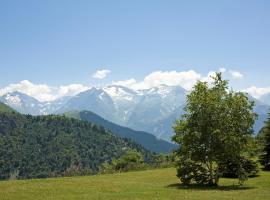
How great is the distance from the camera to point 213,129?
4619 centimetres

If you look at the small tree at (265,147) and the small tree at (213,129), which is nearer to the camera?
the small tree at (213,129)

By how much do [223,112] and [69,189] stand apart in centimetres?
1954

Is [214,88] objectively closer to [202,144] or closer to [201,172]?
[202,144]

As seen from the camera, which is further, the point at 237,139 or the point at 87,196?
the point at 237,139

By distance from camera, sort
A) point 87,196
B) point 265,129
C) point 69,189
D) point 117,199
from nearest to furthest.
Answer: point 117,199, point 87,196, point 69,189, point 265,129

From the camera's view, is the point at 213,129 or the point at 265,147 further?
the point at 265,147

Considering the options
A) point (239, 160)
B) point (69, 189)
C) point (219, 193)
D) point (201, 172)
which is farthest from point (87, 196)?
point (239, 160)

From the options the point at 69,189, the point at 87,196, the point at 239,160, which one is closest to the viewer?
the point at 87,196

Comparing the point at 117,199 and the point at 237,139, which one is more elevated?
the point at 237,139

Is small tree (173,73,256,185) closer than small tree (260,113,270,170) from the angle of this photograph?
Yes

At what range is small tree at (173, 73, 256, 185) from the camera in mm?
46031

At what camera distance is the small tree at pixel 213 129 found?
46.0 metres

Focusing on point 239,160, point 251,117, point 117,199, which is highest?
point 251,117

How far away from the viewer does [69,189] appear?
45000mm
